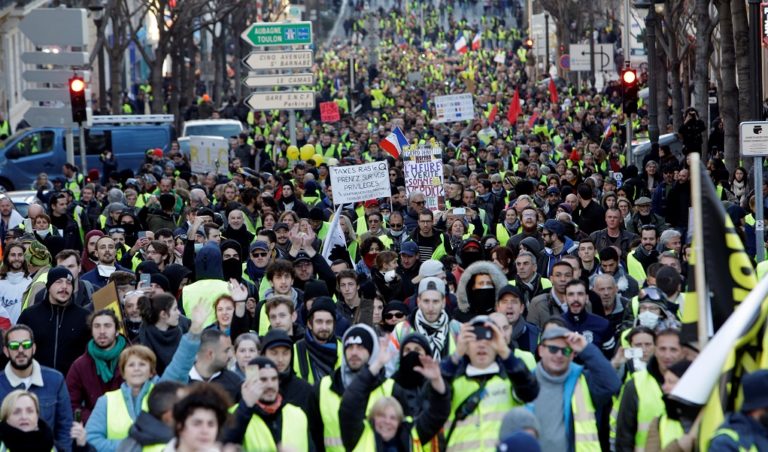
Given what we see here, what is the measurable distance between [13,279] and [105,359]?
3593mm

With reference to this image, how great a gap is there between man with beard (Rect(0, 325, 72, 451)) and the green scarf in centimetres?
49

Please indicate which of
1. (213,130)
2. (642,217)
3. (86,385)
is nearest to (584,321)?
(86,385)

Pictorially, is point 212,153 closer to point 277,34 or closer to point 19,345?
point 277,34

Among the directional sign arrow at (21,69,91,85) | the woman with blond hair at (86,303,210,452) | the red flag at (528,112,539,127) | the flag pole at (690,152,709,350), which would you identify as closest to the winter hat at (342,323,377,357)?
the woman with blond hair at (86,303,210,452)

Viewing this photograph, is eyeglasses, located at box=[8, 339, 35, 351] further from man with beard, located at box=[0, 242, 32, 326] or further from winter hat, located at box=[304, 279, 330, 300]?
man with beard, located at box=[0, 242, 32, 326]

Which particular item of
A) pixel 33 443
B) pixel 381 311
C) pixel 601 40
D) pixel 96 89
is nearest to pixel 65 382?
pixel 33 443

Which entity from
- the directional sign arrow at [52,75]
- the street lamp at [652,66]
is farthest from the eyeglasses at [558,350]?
the street lamp at [652,66]

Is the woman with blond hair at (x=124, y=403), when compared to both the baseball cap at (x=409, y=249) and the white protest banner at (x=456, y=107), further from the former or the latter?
the white protest banner at (x=456, y=107)

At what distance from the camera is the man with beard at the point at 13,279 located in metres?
14.1

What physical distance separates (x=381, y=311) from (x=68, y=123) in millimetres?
16669

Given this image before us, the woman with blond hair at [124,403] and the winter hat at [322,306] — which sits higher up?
the winter hat at [322,306]

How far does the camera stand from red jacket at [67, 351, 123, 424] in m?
10.8

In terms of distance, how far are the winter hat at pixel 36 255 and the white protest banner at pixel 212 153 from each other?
49.4 feet

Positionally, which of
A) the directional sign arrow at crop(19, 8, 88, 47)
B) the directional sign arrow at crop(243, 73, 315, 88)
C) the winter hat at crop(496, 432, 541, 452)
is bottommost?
the winter hat at crop(496, 432, 541, 452)
